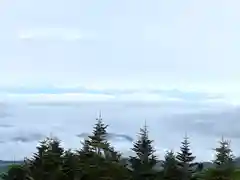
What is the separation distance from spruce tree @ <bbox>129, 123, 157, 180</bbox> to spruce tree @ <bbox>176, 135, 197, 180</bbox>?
1.66m

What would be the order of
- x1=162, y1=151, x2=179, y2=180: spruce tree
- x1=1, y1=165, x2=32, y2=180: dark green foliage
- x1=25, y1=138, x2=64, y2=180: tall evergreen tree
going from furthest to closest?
x1=1, y1=165, x2=32, y2=180: dark green foliage
x1=25, y1=138, x2=64, y2=180: tall evergreen tree
x1=162, y1=151, x2=179, y2=180: spruce tree

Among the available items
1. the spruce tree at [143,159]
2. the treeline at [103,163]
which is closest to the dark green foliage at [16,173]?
the treeline at [103,163]

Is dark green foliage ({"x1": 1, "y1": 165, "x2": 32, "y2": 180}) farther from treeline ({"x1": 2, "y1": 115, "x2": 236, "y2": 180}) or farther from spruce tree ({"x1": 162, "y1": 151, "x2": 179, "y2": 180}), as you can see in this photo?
spruce tree ({"x1": 162, "y1": 151, "x2": 179, "y2": 180})

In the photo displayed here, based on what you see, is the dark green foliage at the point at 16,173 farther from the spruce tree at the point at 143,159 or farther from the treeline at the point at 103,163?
the spruce tree at the point at 143,159

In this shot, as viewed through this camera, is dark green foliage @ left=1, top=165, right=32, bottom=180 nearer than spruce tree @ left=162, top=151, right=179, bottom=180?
No

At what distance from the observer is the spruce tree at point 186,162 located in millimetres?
38375

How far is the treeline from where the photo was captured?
126 feet

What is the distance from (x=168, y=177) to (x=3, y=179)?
41.4 feet

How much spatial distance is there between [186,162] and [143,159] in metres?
3.24

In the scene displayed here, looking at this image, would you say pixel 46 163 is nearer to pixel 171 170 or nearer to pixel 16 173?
pixel 16 173

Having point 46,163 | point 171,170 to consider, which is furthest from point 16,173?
point 171,170

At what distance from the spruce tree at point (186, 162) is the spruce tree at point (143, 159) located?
5.45 feet

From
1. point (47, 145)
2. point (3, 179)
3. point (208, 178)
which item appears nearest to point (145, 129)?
point (47, 145)

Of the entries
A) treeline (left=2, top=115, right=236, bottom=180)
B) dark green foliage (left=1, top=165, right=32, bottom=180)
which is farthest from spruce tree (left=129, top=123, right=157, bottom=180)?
dark green foliage (left=1, top=165, right=32, bottom=180)
